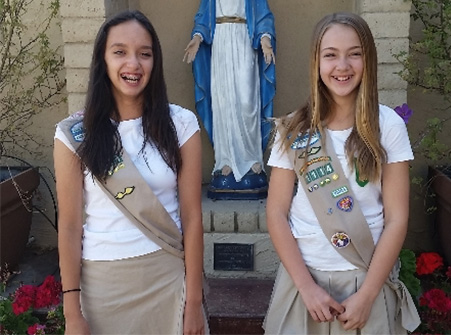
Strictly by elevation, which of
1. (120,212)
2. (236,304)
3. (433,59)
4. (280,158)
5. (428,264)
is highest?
(433,59)

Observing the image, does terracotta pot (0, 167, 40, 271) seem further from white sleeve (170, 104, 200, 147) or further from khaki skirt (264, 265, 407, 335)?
khaki skirt (264, 265, 407, 335)

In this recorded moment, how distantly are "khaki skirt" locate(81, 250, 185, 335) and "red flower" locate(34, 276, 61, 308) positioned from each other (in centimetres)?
138

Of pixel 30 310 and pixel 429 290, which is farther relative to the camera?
pixel 429 290

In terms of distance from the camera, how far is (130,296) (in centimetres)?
172

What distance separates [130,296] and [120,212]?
0.89 ft

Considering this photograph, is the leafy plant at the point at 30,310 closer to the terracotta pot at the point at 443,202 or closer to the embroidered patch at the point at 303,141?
the embroidered patch at the point at 303,141

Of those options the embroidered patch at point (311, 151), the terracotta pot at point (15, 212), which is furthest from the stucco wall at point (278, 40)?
the embroidered patch at point (311, 151)

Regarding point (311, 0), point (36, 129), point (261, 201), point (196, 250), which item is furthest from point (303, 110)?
point (36, 129)

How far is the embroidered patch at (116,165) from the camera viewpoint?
1.68m

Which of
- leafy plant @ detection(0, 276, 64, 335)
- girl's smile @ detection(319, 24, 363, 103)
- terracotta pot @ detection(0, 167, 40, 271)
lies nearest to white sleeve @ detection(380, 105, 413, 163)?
girl's smile @ detection(319, 24, 363, 103)

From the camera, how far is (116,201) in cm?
168

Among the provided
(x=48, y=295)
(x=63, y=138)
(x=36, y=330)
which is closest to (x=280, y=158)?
(x=63, y=138)

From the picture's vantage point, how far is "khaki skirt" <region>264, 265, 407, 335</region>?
172cm

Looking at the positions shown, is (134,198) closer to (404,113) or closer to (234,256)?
(234,256)
